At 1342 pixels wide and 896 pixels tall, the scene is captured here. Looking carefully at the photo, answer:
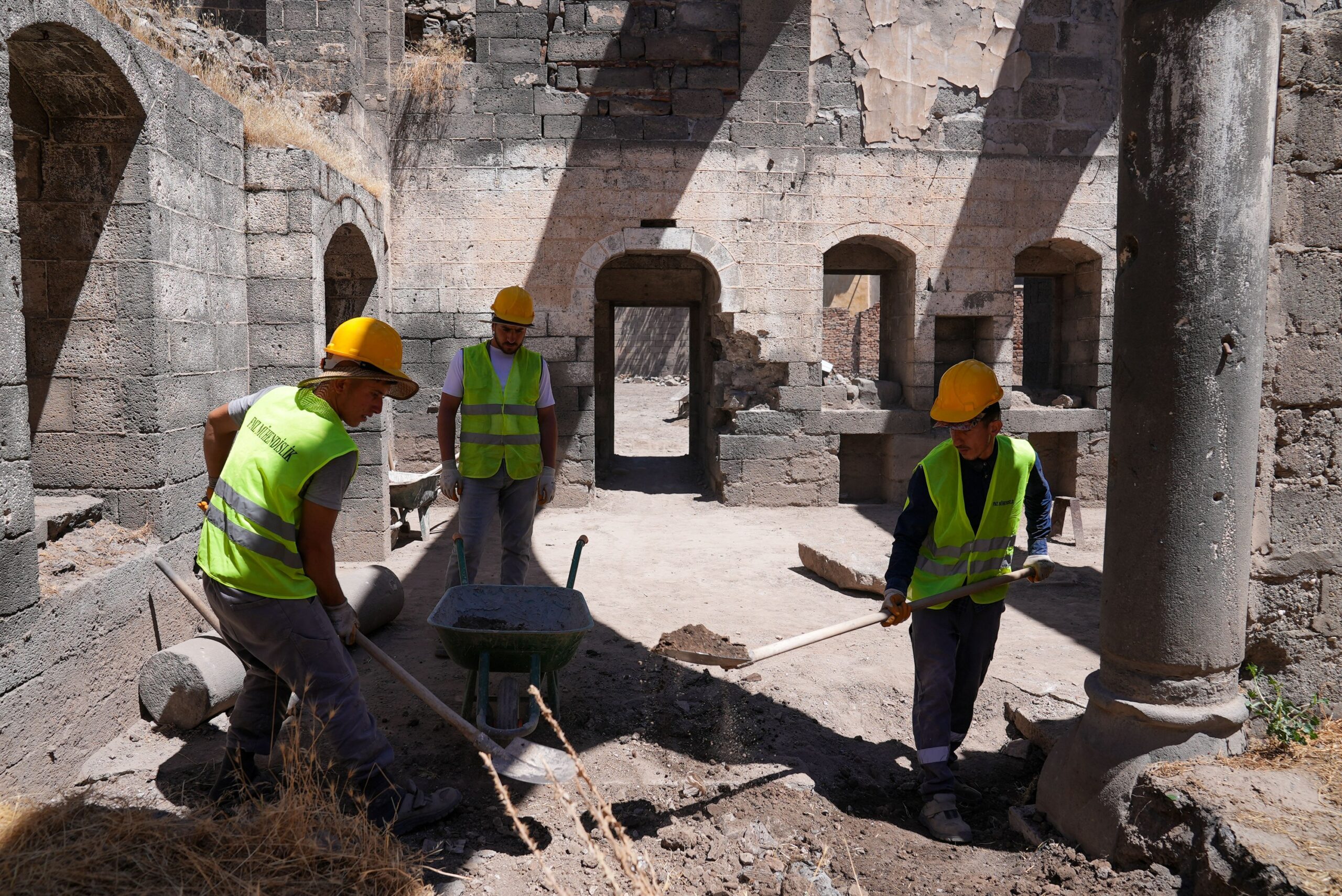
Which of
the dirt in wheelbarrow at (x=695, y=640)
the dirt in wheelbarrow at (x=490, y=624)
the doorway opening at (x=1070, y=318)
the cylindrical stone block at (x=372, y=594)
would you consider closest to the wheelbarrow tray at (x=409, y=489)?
the cylindrical stone block at (x=372, y=594)

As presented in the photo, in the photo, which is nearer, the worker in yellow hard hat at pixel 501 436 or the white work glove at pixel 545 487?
the worker in yellow hard hat at pixel 501 436

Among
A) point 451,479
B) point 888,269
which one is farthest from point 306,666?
point 888,269

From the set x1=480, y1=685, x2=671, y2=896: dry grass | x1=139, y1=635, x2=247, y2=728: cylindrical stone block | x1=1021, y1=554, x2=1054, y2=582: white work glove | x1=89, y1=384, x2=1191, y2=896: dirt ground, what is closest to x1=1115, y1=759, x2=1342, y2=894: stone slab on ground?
x1=89, y1=384, x2=1191, y2=896: dirt ground

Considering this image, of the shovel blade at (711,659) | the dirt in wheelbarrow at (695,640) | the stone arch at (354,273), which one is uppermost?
the stone arch at (354,273)

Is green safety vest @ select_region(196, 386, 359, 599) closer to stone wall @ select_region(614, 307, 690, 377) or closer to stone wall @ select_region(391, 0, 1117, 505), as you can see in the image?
stone wall @ select_region(391, 0, 1117, 505)

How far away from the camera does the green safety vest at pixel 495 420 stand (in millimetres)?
4871

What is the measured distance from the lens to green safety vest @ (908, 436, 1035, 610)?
354 centimetres

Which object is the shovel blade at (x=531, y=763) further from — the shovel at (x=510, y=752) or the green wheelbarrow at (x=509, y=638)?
the green wheelbarrow at (x=509, y=638)

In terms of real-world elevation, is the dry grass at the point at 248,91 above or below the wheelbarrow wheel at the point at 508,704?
above

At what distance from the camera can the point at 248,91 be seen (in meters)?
7.03

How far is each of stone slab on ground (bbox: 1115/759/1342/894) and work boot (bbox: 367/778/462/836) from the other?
7.39 ft

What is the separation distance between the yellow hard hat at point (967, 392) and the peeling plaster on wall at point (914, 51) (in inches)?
282

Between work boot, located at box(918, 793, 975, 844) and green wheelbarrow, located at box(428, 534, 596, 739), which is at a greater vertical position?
green wheelbarrow, located at box(428, 534, 596, 739)

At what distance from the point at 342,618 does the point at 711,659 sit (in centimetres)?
131
